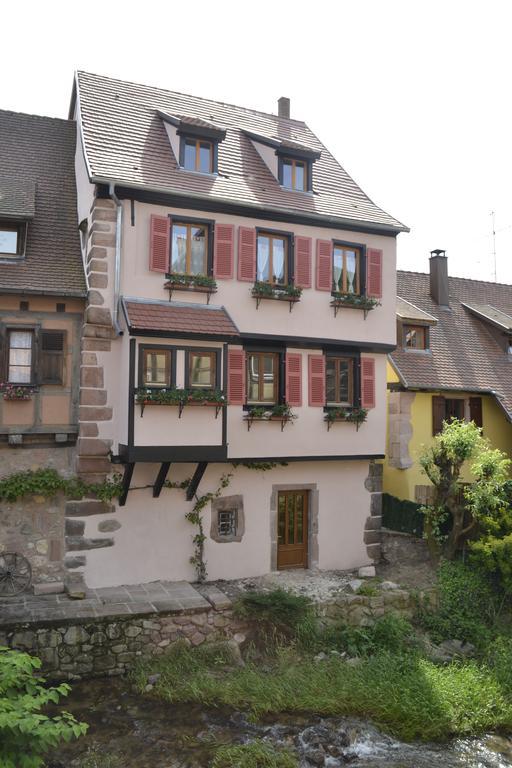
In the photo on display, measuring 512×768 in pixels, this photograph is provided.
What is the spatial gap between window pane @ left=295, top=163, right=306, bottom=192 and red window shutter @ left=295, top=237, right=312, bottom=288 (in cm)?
166

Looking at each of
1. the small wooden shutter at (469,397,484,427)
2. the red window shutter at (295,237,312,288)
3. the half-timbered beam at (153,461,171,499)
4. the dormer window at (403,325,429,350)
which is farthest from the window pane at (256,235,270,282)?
the small wooden shutter at (469,397,484,427)

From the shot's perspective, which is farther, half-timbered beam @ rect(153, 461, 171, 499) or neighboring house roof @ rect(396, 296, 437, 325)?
neighboring house roof @ rect(396, 296, 437, 325)

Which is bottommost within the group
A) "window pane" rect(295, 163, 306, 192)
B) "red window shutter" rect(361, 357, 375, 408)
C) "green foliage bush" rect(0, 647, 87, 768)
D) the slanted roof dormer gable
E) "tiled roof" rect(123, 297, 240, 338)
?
"green foliage bush" rect(0, 647, 87, 768)

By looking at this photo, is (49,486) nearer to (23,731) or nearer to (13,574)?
(13,574)

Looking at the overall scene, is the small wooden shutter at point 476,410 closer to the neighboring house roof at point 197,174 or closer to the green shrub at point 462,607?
the green shrub at point 462,607

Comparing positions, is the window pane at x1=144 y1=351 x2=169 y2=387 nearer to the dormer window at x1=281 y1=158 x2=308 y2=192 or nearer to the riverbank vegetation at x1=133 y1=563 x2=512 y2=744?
the riverbank vegetation at x1=133 y1=563 x2=512 y2=744

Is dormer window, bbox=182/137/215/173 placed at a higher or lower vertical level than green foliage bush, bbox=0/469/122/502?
higher

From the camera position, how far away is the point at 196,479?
514 inches

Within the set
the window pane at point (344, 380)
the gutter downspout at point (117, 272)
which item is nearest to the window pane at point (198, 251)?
the gutter downspout at point (117, 272)

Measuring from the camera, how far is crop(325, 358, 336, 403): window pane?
48.5 feet

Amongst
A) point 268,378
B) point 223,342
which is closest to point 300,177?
point 268,378

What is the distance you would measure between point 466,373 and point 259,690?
38.8ft

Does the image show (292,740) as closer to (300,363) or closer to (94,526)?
(94,526)

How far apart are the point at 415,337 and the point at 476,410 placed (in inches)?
109
